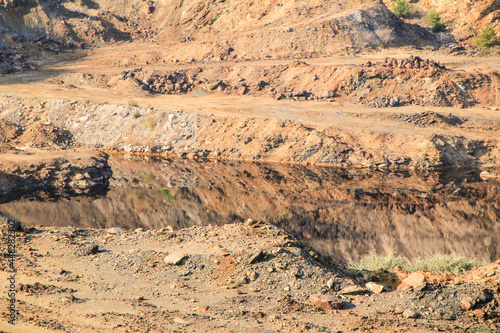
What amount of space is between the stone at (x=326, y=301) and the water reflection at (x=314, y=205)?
21.1 ft

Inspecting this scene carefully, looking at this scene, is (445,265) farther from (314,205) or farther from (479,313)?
(314,205)

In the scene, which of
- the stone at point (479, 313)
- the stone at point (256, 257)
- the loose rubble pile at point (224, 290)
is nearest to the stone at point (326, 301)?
the loose rubble pile at point (224, 290)

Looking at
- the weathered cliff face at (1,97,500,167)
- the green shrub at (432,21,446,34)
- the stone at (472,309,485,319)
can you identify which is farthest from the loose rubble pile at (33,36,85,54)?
the stone at (472,309,485,319)

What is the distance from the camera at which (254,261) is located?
1351 cm

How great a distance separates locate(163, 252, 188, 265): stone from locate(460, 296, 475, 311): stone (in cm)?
769

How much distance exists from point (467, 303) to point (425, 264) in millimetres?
5084

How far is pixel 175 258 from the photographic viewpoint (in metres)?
14.2

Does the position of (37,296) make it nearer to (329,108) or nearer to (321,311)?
(321,311)

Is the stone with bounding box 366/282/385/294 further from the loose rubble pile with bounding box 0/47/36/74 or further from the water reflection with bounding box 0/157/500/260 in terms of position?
the loose rubble pile with bounding box 0/47/36/74

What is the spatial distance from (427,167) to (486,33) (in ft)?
95.9

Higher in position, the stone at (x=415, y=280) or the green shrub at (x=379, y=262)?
the stone at (x=415, y=280)

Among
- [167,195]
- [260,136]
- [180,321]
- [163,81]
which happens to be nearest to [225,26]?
[163,81]

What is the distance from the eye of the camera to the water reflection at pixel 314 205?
20.7 m

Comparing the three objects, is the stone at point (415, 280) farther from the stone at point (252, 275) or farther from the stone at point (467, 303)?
the stone at point (252, 275)
